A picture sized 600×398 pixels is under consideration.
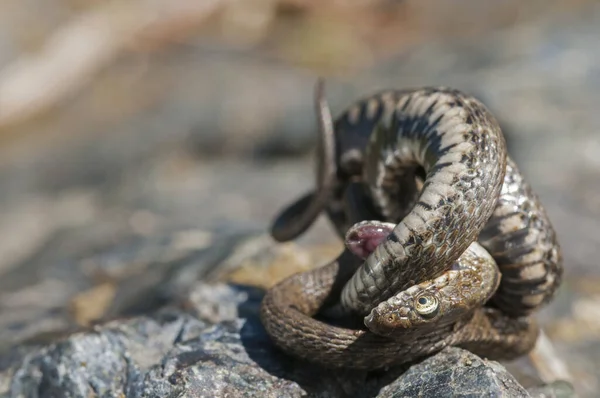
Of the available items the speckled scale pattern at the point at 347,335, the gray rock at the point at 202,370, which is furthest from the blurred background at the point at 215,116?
the speckled scale pattern at the point at 347,335

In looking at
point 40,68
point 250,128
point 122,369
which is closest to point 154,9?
point 40,68

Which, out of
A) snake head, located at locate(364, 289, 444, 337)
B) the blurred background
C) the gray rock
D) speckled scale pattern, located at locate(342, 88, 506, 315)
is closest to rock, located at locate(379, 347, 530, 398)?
the gray rock

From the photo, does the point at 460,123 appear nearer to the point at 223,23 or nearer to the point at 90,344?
the point at 90,344

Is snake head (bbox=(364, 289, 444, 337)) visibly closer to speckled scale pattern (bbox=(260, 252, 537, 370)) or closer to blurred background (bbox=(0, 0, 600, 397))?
speckled scale pattern (bbox=(260, 252, 537, 370))

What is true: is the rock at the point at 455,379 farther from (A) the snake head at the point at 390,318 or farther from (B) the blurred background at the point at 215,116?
(B) the blurred background at the point at 215,116

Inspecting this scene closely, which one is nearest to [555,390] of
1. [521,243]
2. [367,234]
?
[521,243]
